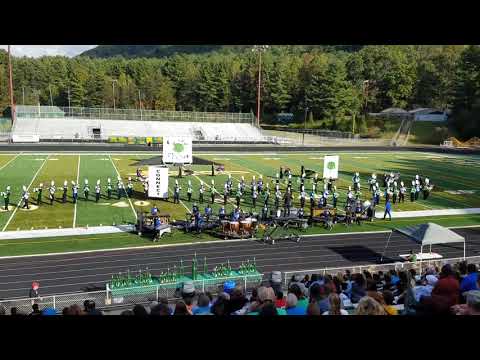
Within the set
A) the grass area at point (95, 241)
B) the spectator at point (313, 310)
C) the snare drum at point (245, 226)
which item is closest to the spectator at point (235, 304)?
the spectator at point (313, 310)

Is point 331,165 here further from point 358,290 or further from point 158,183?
point 358,290

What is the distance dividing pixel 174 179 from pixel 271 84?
55.4 m

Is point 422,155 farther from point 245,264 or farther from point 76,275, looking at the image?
point 76,275

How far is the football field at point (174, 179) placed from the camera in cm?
1991

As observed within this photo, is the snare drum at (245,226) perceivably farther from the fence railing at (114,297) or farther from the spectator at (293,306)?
the spectator at (293,306)

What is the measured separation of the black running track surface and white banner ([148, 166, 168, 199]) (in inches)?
281

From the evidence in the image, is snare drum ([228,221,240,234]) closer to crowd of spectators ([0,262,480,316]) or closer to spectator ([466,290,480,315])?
crowd of spectators ([0,262,480,316])

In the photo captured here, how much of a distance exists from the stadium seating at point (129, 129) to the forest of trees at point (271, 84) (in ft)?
54.7

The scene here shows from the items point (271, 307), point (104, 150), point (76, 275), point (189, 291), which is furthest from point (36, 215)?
point (104, 150)

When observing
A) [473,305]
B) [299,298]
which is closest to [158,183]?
[299,298]

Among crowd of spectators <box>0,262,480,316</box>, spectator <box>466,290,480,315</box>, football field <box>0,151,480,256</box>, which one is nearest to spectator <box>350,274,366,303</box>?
crowd of spectators <box>0,262,480,316</box>

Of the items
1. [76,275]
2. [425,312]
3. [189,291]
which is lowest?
[76,275]
